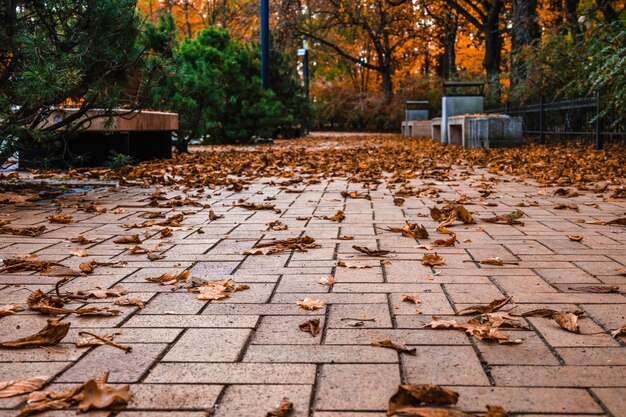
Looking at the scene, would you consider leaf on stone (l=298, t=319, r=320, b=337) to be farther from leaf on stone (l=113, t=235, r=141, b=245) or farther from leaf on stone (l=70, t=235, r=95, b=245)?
leaf on stone (l=70, t=235, r=95, b=245)

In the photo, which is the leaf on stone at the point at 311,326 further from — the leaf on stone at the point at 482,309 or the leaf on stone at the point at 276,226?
the leaf on stone at the point at 276,226

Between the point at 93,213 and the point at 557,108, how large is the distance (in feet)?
36.8

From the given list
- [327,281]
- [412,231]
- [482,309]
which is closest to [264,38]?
[412,231]

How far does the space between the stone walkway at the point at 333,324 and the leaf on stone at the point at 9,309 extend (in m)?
0.05

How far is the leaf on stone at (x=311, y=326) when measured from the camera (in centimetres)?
250

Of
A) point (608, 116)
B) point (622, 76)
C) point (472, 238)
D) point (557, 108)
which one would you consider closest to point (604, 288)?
point (472, 238)

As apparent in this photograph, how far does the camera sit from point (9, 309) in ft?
9.23

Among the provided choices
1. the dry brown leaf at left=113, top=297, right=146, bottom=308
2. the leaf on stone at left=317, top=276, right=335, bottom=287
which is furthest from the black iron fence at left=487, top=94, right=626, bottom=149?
the dry brown leaf at left=113, top=297, right=146, bottom=308

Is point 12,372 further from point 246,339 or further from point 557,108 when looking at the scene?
point 557,108

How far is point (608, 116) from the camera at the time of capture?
40.5 feet

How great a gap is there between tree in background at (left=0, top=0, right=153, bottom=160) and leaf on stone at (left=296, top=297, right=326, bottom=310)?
146 inches

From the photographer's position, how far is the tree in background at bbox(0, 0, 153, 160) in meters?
5.90

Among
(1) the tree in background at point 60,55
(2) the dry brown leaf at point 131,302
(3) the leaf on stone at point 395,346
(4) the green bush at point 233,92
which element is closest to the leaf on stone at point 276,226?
(2) the dry brown leaf at point 131,302

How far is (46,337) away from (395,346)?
1.22 meters
